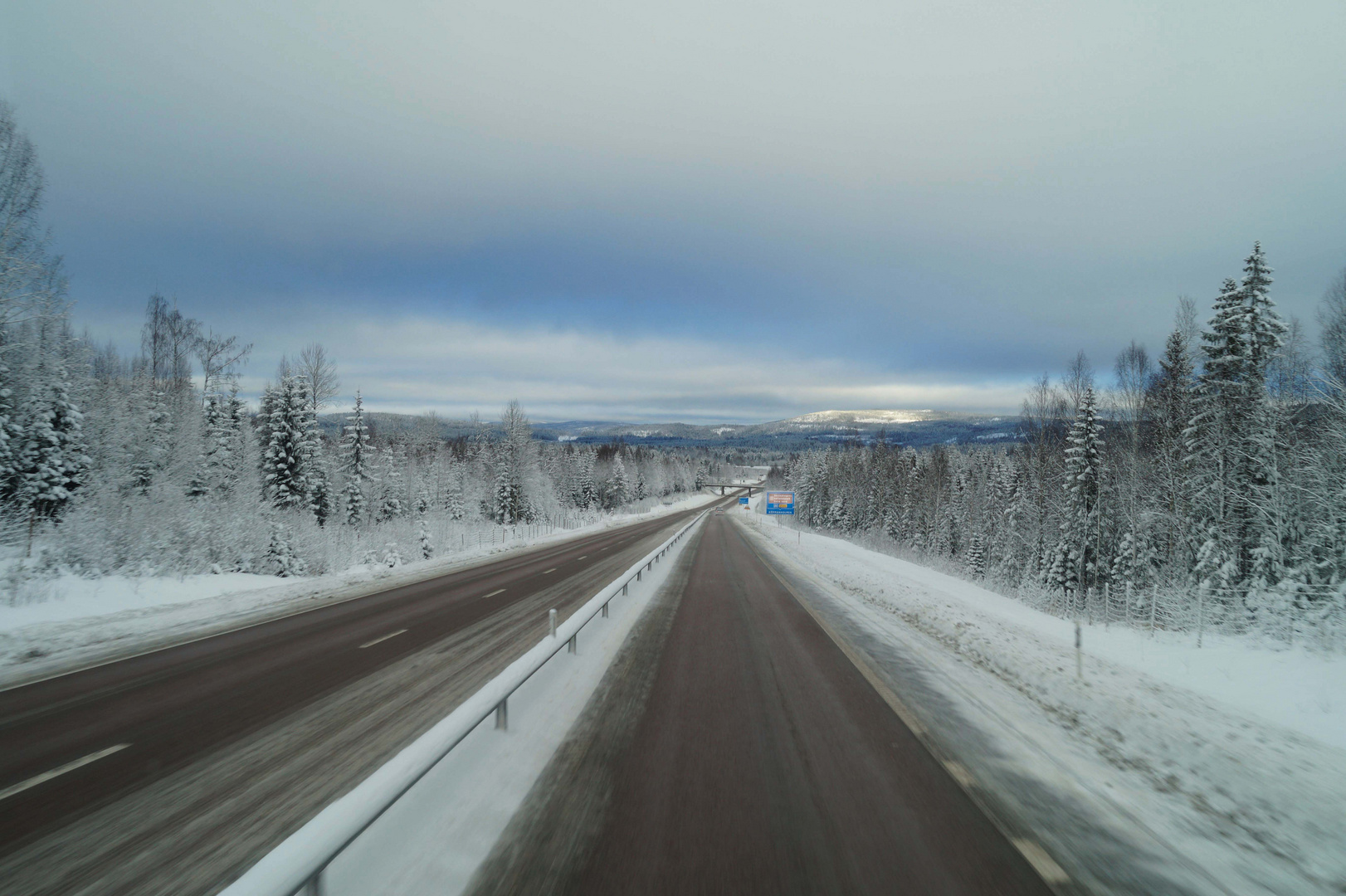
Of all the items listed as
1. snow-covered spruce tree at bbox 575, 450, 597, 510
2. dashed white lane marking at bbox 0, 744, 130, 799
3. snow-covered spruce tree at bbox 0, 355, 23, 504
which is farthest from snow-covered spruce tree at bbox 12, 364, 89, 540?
snow-covered spruce tree at bbox 575, 450, 597, 510

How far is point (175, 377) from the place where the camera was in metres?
33.2

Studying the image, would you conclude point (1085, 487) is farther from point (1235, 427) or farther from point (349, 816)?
point (349, 816)

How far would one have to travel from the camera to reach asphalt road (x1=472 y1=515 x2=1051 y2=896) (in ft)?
11.3

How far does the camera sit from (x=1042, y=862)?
3.64m

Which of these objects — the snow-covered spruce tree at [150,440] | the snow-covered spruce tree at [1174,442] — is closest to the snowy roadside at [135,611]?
the snow-covered spruce tree at [150,440]

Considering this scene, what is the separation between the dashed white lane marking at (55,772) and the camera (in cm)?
449

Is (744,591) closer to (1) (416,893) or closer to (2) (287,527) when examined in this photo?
(1) (416,893)

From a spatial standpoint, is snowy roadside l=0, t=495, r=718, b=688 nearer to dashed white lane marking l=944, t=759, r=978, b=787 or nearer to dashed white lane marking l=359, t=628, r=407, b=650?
dashed white lane marking l=359, t=628, r=407, b=650

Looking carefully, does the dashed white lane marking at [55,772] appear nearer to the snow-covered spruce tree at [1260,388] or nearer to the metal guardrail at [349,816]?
the metal guardrail at [349,816]

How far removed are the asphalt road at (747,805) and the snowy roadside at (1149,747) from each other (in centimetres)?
63

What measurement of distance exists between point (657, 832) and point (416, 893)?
1.55m

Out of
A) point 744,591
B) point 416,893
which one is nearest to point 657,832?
point 416,893

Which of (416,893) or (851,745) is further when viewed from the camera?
(851,745)

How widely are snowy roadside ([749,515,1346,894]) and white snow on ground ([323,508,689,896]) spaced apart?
12.8ft
